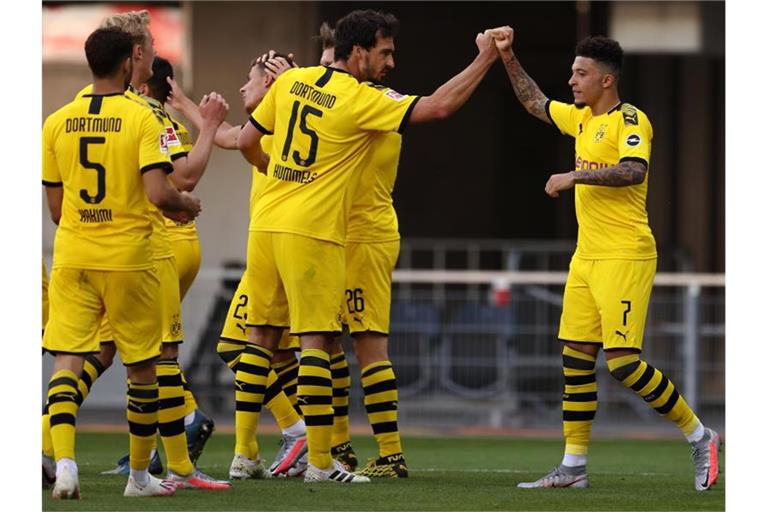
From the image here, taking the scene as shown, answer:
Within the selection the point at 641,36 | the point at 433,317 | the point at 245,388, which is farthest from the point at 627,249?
the point at 641,36

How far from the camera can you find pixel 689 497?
8258 mm

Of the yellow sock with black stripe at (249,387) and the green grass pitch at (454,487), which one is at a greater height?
the yellow sock with black stripe at (249,387)

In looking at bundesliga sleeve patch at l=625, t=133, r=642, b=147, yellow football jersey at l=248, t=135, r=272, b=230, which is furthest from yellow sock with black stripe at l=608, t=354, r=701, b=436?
yellow football jersey at l=248, t=135, r=272, b=230

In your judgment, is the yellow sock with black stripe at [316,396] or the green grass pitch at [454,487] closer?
Answer: the green grass pitch at [454,487]

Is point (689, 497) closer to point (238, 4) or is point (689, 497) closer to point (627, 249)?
point (627, 249)

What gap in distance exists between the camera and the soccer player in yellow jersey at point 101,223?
7348 millimetres

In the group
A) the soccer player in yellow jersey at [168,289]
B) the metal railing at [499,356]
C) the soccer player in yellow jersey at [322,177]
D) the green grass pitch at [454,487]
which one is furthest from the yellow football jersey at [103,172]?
the metal railing at [499,356]

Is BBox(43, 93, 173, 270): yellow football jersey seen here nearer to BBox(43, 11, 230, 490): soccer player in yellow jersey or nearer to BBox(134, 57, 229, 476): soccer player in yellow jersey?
BBox(43, 11, 230, 490): soccer player in yellow jersey

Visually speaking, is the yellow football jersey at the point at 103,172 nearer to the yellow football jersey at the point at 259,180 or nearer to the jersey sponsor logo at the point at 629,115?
the yellow football jersey at the point at 259,180

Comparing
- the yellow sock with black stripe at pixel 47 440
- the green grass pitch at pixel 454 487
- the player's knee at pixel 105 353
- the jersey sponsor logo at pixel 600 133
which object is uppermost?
the jersey sponsor logo at pixel 600 133

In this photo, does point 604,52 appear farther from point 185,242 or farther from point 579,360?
point 185,242

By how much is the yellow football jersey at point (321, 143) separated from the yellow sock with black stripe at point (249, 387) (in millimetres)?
756

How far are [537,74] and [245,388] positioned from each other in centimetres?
965
